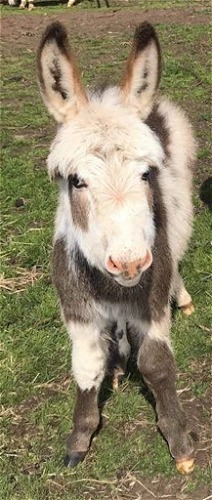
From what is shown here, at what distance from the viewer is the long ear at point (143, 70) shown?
2943 millimetres

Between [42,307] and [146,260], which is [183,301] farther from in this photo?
[146,260]

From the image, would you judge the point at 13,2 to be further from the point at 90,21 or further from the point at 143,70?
the point at 143,70

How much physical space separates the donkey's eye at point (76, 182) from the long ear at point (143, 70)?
503mm

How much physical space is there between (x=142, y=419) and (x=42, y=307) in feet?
4.33

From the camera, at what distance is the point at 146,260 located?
2576 millimetres

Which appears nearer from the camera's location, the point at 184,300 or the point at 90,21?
the point at 184,300

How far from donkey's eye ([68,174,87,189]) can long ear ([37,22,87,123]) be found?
1.08ft

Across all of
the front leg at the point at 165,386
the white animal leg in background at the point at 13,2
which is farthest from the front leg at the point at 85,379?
the white animal leg in background at the point at 13,2

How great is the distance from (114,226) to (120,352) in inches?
58.7

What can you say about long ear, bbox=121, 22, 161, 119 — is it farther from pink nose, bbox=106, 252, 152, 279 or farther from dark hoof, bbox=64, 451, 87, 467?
dark hoof, bbox=64, 451, 87, 467

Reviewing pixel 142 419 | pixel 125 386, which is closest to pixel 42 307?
pixel 125 386

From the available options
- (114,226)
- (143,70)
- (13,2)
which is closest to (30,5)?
(13,2)

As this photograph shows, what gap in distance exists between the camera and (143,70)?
302 cm

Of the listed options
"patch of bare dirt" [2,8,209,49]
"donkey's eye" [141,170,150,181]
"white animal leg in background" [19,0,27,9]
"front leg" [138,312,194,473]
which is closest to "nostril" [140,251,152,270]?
"donkey's eye" [141,170,150,181]
